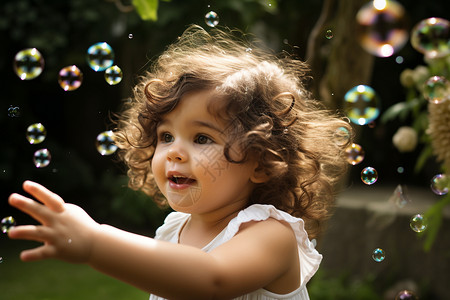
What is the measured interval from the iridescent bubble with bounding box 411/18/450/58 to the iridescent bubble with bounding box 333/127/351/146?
266 mm

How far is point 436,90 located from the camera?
148 centimetres

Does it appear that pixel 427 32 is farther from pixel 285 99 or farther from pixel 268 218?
pixel 268 218

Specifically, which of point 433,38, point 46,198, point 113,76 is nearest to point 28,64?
point 113,76

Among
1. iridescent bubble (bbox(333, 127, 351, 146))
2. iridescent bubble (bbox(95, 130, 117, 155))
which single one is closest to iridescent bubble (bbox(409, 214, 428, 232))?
iridescent bubble (bbox(333, 127, 351, 146))

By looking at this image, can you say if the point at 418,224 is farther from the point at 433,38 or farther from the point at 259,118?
the point at 259,118

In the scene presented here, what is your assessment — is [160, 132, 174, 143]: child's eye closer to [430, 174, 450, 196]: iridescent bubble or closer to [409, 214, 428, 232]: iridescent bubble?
[409, 214, 428, 232]: iridescent bubble

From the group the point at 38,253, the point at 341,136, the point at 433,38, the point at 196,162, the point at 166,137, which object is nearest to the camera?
the point at 38,253

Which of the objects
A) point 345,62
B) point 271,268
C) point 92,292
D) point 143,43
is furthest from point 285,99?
point 143,43

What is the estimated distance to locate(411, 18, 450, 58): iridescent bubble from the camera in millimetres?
1275

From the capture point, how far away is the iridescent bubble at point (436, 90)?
147 cm

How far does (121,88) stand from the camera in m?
5.52

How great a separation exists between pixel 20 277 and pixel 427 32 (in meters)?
3.43

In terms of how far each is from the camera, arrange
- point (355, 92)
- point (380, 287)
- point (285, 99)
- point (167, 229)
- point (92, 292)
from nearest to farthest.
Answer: point (285, 99), point (167, 229), point (355, 92), point (380, 287), point (92, 292)

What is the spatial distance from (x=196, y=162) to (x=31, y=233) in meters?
0.39
